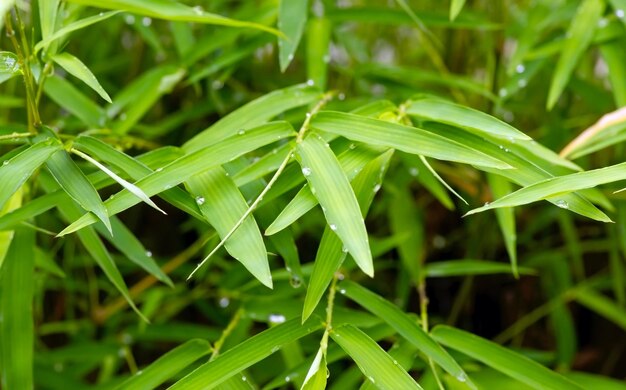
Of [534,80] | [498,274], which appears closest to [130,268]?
[498,274]

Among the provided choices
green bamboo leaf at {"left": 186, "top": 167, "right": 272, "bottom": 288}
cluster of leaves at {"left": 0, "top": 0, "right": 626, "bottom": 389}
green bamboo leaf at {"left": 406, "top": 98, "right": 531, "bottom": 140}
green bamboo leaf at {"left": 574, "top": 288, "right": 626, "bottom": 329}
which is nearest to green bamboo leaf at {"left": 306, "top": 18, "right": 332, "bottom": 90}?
cluster of leaves at {"left": 0, "top": 0, "right": 626, "bottom": 389}

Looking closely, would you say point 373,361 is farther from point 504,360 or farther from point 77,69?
point 77,69

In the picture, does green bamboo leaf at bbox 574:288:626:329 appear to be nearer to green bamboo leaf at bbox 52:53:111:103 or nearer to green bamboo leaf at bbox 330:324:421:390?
green bamboo leaf at bbox 330:324:421:390

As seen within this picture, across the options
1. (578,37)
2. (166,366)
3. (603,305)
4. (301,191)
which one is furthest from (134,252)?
(603,305)

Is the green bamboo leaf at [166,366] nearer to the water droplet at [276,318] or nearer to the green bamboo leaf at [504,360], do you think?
the water droplet at [276,318]

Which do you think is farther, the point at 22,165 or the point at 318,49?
the point at 318,49

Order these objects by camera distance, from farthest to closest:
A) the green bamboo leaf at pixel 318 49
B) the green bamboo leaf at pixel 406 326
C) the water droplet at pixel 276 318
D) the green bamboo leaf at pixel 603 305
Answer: the green bamboo leaf at pixel 603 305
the green bamboo leaf at pixel 318 49
the water droplet at pixel 276 318
the green bamboo leaf at pixel 406 326

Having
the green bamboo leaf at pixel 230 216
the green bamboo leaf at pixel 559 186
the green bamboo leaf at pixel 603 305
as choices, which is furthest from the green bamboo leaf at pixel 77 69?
the green bamboo leaf at pixel 603 305
